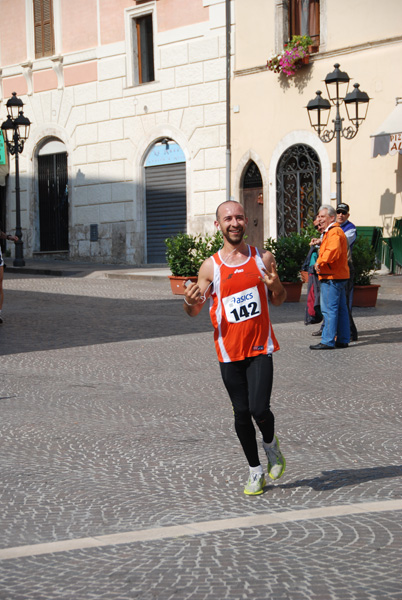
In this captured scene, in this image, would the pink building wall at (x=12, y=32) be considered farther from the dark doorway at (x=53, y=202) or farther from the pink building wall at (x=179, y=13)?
the pink building wall at (x=179, y=13)

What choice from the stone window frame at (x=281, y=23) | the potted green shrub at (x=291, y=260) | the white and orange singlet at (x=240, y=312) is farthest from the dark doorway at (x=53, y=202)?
the white and orange singlet at (x=240, y=312)

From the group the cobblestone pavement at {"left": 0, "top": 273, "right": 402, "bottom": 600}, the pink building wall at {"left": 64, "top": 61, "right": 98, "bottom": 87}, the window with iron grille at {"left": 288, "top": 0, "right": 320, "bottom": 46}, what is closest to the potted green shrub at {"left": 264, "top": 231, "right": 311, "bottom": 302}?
the cobblestone pavement at {"left": 0, "top": 273, "right": 402, "bottom": 600}

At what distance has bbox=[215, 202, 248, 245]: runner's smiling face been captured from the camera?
5.42m

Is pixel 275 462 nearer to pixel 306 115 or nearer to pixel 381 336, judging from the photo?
pixel 381 336

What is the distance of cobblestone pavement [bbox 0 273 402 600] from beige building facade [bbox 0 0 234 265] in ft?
54.7

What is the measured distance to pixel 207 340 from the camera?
12.8 metres

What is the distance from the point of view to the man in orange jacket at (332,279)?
1168 cm

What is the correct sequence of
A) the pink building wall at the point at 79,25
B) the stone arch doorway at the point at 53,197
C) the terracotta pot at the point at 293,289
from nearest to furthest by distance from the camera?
the terracotta pot at the point at 293,289
the pink building wall at the point at 79,25
the stone arch doorway at the point at 53,197

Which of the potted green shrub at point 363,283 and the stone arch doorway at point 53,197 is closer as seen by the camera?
the potted green shrub at point 363,283

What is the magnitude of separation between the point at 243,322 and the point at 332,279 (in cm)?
651

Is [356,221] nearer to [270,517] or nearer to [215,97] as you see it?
[215,97]

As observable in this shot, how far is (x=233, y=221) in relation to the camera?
5418 mm

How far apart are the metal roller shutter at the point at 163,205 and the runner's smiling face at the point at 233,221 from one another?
76.4 feet

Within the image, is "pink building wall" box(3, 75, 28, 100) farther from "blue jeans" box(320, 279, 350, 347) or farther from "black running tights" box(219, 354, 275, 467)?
"black running tights" box(219, 354, 275, 467)
